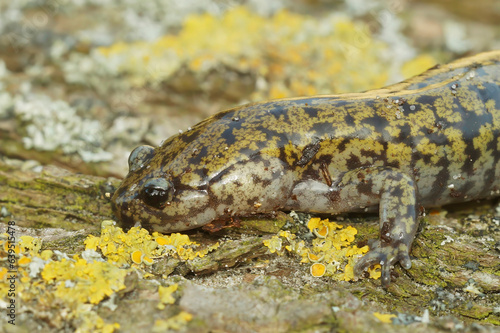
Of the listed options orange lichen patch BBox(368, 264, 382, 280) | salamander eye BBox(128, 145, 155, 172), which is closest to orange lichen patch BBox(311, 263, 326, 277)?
orange lichen patch BBox(368, 264, 382, 280)

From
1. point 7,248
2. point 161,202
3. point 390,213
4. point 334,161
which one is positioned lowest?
point 390,213

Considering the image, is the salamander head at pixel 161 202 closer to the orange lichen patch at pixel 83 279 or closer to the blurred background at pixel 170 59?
the orange lichen patch at pixel 83 279

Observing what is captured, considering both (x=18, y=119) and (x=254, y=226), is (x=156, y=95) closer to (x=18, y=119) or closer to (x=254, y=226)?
(x=18, y=119)

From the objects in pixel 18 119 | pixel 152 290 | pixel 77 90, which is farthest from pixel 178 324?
pixel 77 90

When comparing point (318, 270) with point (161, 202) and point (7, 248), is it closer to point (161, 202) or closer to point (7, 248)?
point (161, 202)

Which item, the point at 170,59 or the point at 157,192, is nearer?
the point at 157,192

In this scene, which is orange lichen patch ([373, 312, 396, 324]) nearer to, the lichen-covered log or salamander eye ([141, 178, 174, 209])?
salamander eye ([141, 178, 174, 209])

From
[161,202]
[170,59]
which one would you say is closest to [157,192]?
[161,202]
